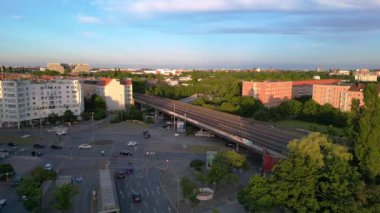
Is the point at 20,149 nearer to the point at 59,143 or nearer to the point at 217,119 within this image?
the point at 59,143

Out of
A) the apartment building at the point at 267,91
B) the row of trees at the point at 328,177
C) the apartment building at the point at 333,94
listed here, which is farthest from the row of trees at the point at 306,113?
the row of trees at the point at 328,177

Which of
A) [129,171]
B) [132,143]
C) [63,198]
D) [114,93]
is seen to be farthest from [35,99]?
[63,198]

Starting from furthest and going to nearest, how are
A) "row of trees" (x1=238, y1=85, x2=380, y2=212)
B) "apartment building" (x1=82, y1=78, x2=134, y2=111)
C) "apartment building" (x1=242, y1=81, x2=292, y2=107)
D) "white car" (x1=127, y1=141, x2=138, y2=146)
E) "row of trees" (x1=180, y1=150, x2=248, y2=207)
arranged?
"apartment building" (x1=242, y1=81, x2=292, y2=107) < "apartment building" (x1=82, y1=78, x2=134, y2=111) < "white car" (x1=127, y1=141, x2=138, y2=146) < "row of trees" (x1=180, y1=150, x2=248, y2=207) < "row of trees" (x1=238, y1=85, x2=380, y2=212)

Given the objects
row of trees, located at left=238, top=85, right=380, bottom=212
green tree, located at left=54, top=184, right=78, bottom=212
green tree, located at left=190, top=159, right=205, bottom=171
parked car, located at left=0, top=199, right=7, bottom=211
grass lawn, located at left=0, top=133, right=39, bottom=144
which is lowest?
parked car, located at left=0, top=199, right=7, bottom=211

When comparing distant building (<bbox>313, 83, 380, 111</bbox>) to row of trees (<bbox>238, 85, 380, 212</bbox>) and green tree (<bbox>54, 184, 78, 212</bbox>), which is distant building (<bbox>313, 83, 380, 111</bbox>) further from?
green tree (<bbox>54, 184, 78, 212</bbox>)

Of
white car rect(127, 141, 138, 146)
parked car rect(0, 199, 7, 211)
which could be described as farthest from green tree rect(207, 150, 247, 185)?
white car rect(127, 141, 138, 146)

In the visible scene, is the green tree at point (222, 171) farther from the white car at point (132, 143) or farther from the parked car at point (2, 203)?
the white car at point (132, 143)

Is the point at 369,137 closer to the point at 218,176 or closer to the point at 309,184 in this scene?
the point at 309,184
